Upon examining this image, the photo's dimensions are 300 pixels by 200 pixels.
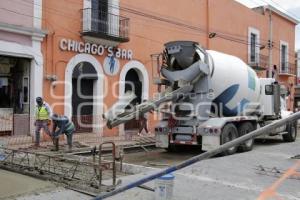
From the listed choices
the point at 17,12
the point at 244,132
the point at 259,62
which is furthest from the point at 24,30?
the point at 259,62

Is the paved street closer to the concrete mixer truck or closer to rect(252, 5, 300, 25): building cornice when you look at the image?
the concrete mixer truck

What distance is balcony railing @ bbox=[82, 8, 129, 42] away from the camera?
18250 millimetres

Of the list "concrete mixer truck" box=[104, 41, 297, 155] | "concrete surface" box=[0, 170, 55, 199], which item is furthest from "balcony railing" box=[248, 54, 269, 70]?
"concrete surface" box=[0, 170, 55, 199]

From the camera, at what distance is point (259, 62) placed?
3288 cm

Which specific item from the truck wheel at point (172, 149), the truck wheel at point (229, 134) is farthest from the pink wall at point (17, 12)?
the truck wheel at point (229, 134)

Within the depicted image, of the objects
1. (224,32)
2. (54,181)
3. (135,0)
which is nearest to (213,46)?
(224,32)

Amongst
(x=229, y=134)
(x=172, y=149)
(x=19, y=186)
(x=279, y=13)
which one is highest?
(x=279, y=13)

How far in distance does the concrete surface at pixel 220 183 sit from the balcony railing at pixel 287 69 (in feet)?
84.4

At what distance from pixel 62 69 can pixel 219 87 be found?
6.73m

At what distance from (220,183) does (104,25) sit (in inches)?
465

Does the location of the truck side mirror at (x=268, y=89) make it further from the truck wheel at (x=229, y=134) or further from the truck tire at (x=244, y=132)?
the truck wheel at (x=229, y=134)

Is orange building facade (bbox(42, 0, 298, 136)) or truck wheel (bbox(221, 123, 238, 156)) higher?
orange building facade (bbox(42, 0, 298, 136))

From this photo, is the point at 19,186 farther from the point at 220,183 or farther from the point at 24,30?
the point at 24,30

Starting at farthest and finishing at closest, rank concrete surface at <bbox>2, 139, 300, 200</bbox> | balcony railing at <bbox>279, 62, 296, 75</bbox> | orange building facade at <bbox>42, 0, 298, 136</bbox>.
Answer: balcony railing at <bbox>279, 62, 296, 75</bbox> < orange building facade at <bbox>42, 0, 298, 136</bbox> < concrete surface at <bbox>2, 139, 300, 200</bbox>
